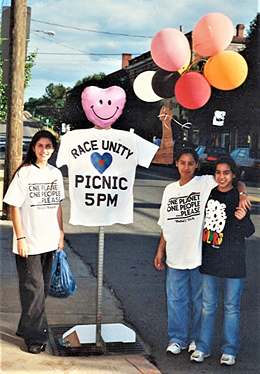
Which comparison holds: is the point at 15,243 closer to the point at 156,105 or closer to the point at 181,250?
the point at 181,250

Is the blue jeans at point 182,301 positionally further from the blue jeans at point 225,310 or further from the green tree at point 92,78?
the green tree at point 92,78

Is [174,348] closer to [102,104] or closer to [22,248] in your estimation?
[22,248]

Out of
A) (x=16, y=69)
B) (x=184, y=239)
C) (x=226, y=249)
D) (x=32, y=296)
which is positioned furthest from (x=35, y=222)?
(x=16, y=69)

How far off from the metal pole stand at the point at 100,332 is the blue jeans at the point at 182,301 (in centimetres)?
42

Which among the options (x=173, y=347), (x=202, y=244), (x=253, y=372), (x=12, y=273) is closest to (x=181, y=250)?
(x=202, y=244)

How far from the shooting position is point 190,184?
395cm

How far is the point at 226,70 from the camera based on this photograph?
3.93m

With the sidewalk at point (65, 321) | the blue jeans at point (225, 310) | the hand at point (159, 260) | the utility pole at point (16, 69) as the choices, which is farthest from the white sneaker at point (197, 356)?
the utility pole at point (16, 69)

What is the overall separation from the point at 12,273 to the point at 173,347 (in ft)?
8.87

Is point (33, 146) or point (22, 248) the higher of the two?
point (33, 146)

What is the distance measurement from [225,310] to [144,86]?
1863 mm

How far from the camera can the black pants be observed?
3.99 m

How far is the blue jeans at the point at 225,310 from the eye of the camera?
3852mm

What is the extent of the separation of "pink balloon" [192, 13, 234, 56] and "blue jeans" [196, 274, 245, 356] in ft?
5.52
